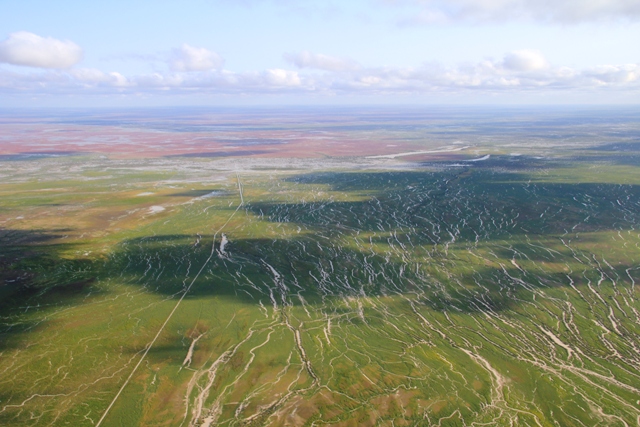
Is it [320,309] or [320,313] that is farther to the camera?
[320,309]

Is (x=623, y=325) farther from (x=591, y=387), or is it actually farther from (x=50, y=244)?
(x=50, y=244)

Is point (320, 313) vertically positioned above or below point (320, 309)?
above

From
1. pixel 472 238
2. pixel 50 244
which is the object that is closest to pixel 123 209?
pixel 50 244
